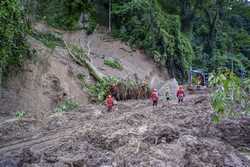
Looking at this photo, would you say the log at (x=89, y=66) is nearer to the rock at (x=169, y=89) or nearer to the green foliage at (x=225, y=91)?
the rock at (x=169, y=89)

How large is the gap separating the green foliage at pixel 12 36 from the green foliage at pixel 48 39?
150 inches

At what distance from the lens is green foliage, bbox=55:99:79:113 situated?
21.5 meters

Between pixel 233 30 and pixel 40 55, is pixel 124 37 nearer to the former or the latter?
pixel 40 55

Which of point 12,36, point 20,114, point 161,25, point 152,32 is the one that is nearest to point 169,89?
point 152,32

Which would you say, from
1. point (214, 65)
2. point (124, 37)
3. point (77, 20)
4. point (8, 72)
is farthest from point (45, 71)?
point (214, 65)

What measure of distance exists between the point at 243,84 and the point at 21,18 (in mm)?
16078

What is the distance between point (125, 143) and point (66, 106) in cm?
898

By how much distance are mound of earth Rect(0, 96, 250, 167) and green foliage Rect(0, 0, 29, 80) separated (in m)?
3.70

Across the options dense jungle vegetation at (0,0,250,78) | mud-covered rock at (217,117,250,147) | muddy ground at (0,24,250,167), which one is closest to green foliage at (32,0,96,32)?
dense jungle vegetation at (0,0,250,78)

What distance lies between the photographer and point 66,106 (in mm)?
22172

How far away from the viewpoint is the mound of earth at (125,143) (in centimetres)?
1241

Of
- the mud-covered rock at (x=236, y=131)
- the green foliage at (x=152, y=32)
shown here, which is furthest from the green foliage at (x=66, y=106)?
the green foliage at (x=152, y=32)

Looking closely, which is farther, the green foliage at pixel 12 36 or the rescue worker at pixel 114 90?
the rescue worker at pixel 114 90

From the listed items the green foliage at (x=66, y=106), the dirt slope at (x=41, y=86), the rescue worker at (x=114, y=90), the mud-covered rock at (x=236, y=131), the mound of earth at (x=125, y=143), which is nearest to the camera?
the mound of earth at (x=125, y=143)
